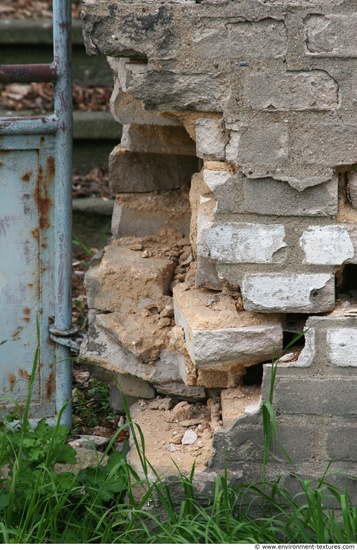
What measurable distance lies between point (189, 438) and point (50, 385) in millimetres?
668

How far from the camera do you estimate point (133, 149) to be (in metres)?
3.35

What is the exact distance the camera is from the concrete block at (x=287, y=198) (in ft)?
8.66

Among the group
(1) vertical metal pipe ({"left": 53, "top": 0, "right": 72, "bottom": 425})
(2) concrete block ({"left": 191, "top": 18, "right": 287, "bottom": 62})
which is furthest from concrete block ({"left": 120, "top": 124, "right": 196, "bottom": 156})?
(2) concrete block ({"left": 191, "top": 18, "right": 287, "bottom": 62})

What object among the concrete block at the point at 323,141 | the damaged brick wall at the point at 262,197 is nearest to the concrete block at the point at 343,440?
the damaged brick wall at the point at 262,197

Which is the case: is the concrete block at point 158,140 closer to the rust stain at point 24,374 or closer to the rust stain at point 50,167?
the rust stain at point 50,167

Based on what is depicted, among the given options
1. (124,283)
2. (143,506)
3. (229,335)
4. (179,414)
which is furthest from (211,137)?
(143,506)

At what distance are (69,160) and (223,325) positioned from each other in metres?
0.88

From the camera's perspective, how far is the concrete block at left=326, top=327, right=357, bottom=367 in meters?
2.65

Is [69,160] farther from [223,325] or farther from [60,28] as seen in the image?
[223,325]

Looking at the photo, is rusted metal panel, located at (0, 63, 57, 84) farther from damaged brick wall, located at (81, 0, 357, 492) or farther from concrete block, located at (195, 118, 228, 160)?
concrete block, located at (195, 118, 228, 160)

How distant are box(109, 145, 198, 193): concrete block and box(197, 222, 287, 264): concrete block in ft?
2.85

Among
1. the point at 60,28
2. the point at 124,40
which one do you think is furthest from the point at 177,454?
the point at 60,28

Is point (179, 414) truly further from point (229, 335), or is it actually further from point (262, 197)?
point (262, 197)

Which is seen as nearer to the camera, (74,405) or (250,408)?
(250,408)
